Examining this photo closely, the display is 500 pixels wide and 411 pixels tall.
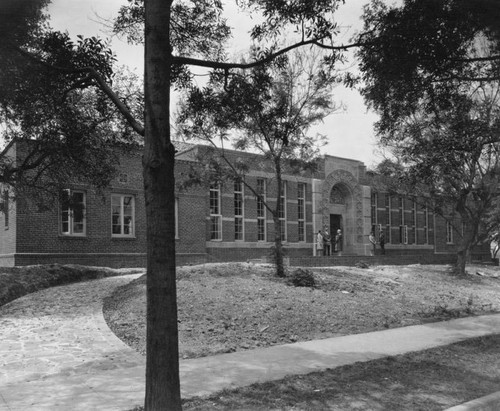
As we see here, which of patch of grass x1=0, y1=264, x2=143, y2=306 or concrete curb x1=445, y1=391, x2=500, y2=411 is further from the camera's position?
patch of grass x1=0, y1=264, x2=143, y2=306

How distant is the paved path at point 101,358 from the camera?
6.34 meters

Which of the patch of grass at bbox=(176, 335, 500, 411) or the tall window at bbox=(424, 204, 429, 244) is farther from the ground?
the tall window at bbox=(424, 204, 429, 244)

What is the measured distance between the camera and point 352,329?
11.7 metres

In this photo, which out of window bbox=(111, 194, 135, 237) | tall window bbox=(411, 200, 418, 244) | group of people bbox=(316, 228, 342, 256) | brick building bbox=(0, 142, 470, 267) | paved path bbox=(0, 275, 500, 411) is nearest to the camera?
paved path bbox=(0, 275, 500, 411)

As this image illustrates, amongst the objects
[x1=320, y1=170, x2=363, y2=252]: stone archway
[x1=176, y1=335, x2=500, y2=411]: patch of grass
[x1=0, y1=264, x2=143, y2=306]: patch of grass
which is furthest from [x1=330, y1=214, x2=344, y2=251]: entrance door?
[x1=176, y1=335, x2=500, y2=411]: patch of grass

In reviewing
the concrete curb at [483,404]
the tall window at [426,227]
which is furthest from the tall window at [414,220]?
the concrete curb at [483,404]

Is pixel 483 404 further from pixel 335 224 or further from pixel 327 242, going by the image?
pixel 335 224

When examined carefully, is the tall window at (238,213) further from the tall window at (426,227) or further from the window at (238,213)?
the tall window at (426,227)

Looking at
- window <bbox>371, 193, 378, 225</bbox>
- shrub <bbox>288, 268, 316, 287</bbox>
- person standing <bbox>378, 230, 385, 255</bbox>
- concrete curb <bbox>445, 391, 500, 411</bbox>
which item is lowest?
concrete curb <bbox>445, 391, 500, 411</bbox>

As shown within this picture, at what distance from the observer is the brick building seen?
2188 centimetres

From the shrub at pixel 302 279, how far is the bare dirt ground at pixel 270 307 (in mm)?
314

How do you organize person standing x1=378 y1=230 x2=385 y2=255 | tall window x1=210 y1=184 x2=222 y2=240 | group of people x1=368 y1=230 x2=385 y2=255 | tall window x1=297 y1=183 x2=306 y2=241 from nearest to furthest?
tall window x1=210 y1=184 x2=222 y2=240 < tall window x1=297 y1=183 x2=306 y2=241 < group of people x1=368 y1=230 x2=385 y2=255 < person standing x1=378 y1=230 x2=385 y2=255

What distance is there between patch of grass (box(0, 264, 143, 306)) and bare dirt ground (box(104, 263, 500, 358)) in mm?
2883

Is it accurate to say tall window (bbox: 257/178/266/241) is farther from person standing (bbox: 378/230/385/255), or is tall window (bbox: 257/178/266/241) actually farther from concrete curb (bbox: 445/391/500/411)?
concrete curb (bbox: 445/391/500/411)
